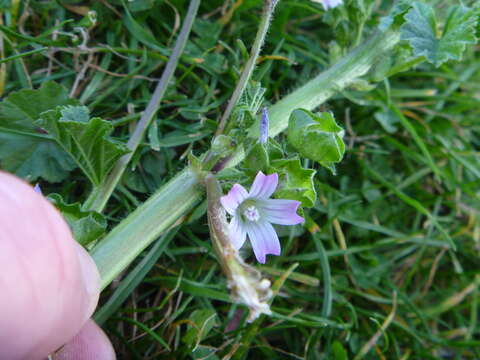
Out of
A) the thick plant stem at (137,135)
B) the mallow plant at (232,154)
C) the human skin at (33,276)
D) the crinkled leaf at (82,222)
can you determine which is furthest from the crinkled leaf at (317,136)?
the human skin at (33,276)

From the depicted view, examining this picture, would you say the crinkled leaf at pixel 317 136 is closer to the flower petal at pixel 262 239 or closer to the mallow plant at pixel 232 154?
the mallow plant at pixel 232 154

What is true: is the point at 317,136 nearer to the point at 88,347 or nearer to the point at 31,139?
the point at 88,347

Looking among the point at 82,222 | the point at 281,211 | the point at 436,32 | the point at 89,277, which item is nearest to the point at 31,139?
the point at 82,222

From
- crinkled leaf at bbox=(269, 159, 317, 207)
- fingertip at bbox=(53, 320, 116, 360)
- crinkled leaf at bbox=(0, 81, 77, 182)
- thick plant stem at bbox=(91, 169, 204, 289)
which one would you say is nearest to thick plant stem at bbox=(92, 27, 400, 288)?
thick plant stem at bbox=(91, 169, 204, 289)

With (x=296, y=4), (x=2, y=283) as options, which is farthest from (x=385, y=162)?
(x=2, y=283)

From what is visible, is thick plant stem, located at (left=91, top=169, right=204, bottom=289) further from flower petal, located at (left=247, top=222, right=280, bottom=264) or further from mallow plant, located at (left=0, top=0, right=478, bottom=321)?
flower petal, located at (left=247, top=222, right=280, bottom=264)

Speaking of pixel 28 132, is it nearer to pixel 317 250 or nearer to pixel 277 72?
pixel 277 72
